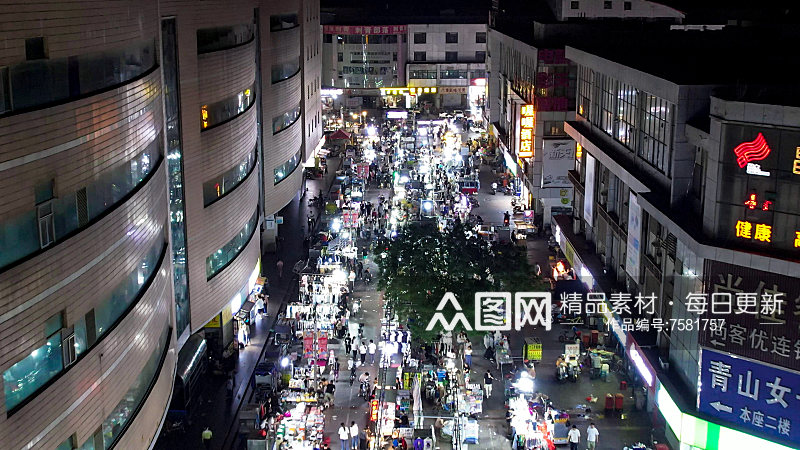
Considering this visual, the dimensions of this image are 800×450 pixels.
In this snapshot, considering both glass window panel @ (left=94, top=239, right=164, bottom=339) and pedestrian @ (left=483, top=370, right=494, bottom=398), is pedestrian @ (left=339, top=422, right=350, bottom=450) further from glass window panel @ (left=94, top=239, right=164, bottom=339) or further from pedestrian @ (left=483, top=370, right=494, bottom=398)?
glass window panel @ (left=94, top=239, right=164, bottom=339)

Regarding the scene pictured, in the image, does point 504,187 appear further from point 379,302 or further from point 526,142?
point 379,302

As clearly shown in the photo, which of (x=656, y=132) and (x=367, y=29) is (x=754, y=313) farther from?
(x=367, y=29)

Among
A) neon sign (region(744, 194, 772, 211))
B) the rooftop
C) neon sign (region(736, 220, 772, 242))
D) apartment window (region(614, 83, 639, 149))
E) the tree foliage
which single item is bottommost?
the tree foliage

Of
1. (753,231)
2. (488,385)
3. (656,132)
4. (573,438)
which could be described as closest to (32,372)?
(753,231)

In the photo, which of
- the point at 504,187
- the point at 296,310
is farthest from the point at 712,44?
the point at 504,187

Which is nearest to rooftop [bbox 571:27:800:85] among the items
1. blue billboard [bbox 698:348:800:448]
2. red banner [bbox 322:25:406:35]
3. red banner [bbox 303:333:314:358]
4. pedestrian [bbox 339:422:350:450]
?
blue billboard [bbox 698:348:800:448]
